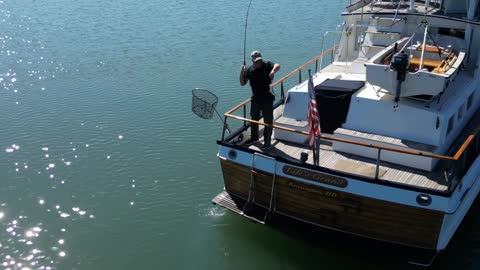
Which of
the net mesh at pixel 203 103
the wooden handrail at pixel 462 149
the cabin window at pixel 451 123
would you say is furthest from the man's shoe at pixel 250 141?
the wooden handrail at pixel 462 149

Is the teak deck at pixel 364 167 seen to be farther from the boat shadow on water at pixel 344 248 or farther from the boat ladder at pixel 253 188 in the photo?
the boat shadow on water at pixel 344 248

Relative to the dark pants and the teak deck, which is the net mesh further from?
the teak deck

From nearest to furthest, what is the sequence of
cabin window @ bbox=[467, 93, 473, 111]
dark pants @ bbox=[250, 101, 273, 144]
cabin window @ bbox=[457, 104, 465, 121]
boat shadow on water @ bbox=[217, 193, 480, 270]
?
boat shadow on water @ bbox=[217, 193, 480, 270], dark pants @ bbox=[250, 101, 273, 144], cabin window @ bbox=[457, 104, 465, 121], cabin window @ bbox=[467, 93, 473, 111]

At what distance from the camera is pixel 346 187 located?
996 centimetres

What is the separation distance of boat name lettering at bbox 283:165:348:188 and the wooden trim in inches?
6.9

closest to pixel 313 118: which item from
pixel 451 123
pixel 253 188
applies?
pixel 253 188

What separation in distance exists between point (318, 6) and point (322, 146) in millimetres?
21443

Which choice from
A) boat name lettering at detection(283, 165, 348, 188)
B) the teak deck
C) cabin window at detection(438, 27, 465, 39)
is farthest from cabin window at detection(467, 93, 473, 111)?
boat name lettering at detection(283, 165, 348, 188)

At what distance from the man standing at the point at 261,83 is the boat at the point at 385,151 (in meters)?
0.37

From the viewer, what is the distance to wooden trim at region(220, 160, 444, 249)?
974 cm

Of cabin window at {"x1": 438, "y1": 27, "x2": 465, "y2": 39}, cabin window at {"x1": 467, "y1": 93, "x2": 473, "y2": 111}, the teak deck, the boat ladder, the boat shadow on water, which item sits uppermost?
cabin window at {"x1": 438, "y1": 27, "x2": 465, "y2": 39}

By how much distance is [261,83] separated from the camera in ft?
36.2

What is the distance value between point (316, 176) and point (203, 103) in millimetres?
3140

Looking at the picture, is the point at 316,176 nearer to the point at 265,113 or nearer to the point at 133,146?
the point at 265,113
